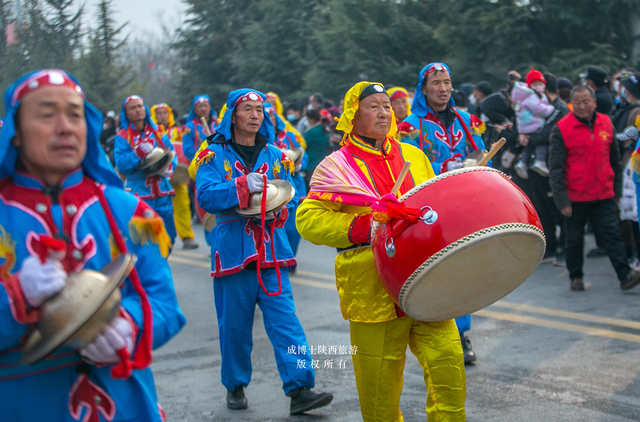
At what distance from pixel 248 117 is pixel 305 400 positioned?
6.69ft

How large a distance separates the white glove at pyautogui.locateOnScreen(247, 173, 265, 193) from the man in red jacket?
394 centimetres

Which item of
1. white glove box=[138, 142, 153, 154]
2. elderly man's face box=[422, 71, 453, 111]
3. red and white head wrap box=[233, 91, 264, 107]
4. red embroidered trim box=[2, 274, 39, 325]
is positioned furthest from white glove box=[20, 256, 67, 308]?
white glove box=[138, 142, 153, 154]

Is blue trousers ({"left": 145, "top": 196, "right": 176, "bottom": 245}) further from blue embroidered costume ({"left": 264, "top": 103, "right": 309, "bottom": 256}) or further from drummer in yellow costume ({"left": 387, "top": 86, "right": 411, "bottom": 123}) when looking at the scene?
drummer in yellow costume ({"left": 387, "top": 86, "right": 411, "bottom": 123})

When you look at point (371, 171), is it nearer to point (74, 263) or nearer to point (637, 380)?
point (74, 263)

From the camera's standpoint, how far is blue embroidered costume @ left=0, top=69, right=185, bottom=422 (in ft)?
6.96

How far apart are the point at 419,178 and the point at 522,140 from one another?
5621mm

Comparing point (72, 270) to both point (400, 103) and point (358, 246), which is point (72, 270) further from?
point (400, 103)

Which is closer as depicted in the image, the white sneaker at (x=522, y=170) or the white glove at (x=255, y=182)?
the white glove at (x=255, y=182)

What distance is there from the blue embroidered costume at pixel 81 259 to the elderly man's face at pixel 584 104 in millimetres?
5855

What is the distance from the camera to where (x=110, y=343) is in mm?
2006

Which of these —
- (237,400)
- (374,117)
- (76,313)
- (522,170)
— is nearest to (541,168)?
(522,170)

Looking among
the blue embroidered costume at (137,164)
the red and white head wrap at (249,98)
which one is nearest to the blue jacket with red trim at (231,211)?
the red and white head wrap at (249,98)

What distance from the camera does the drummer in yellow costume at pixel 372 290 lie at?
354 centimetres

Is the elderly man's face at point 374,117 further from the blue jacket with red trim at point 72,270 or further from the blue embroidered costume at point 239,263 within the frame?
the blue jacket with red trim at point 72,270
